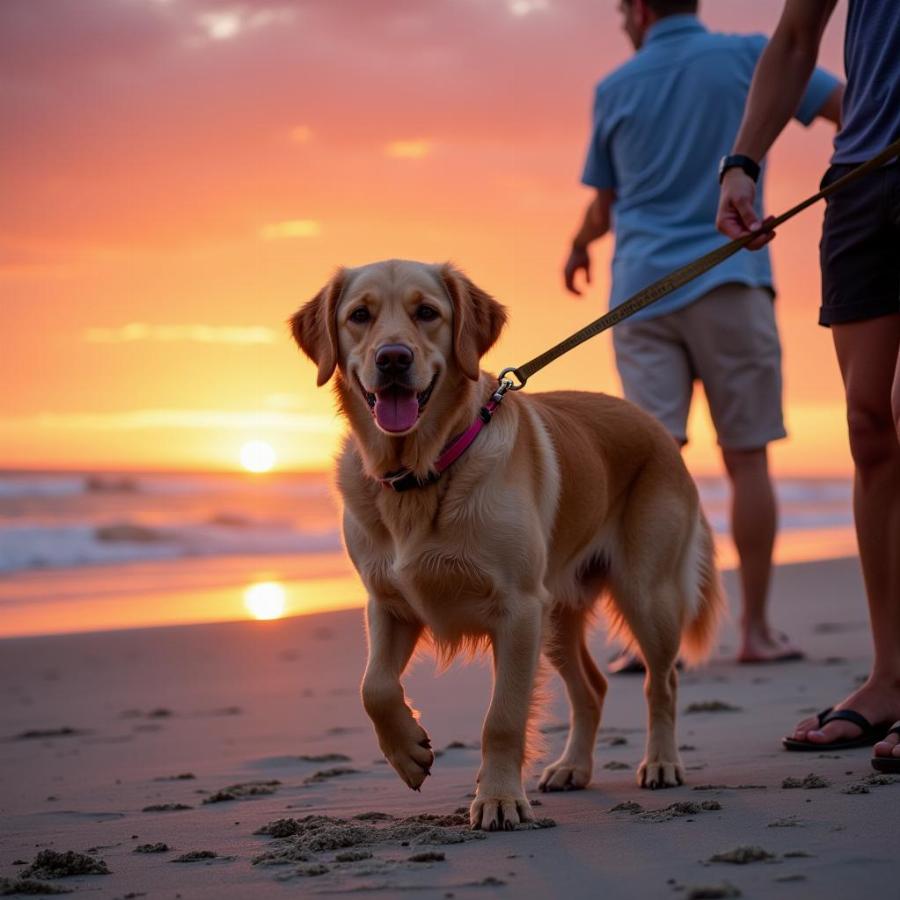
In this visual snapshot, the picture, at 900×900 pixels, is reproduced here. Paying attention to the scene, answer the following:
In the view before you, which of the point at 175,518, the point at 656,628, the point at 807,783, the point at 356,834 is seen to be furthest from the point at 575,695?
the point at 175,518

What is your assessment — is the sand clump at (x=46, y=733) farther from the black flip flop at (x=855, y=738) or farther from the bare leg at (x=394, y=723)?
the black flip flop at (x=855, y=738)

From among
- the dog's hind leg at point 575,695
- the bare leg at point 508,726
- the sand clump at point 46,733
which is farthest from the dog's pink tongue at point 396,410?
the sand clump at point 46,733

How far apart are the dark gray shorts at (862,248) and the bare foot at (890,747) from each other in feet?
3.66

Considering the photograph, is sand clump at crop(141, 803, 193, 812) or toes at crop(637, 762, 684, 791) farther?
toes at crop(637, 762, 684, 791)

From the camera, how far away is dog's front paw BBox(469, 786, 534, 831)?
322 centimetres

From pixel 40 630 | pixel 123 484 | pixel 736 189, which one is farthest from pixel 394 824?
pixel 123 484

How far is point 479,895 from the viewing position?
8.05ft

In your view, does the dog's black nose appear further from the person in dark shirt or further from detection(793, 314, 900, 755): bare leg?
detection(793, 314, 900, 755): bare leg

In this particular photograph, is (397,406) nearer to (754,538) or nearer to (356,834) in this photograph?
(356,834)

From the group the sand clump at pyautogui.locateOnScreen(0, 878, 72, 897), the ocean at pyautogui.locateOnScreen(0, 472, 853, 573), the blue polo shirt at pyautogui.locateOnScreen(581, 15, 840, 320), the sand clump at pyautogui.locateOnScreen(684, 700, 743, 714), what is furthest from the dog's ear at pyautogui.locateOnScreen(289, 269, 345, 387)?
the blue polo shirt at pyautogui.locateOnScreen(581, 15, 840, 320)

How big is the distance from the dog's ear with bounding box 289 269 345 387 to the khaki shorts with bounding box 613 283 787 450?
230 centimetres

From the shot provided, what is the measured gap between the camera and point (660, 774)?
383cm

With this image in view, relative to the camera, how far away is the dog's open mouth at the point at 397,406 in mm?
3605

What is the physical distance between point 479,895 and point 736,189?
2.23m
